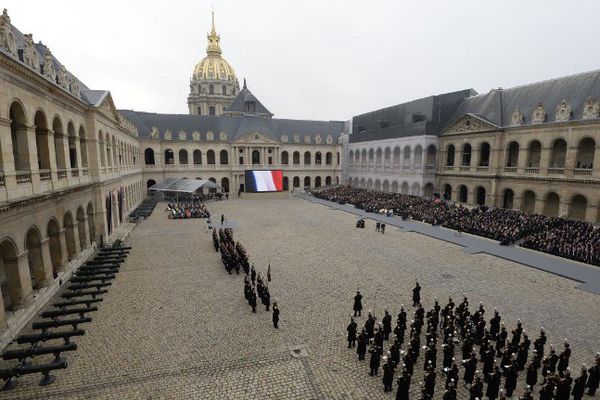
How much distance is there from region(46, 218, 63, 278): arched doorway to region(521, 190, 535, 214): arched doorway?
1567 inches

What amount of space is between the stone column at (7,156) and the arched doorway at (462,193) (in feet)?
141

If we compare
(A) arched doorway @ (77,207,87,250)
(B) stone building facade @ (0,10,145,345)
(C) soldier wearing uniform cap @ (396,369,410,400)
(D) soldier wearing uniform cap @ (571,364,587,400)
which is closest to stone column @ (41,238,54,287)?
(B) stone building facade @ (0,10,145,345)

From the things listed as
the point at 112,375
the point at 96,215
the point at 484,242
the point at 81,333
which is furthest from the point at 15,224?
the point at 484,242

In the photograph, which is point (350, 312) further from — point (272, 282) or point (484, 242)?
point (484, 242)

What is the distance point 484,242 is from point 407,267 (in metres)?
9.87

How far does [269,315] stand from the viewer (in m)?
14.1

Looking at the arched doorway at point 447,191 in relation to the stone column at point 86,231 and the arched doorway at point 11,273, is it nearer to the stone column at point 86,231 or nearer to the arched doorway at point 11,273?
the stone column at point 86,231

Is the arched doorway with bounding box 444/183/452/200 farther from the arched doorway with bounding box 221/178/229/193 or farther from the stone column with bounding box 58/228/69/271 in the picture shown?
the stone column with bounding box 58/228/69/271

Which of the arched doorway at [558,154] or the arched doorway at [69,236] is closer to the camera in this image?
the arched doorway at [69,236]

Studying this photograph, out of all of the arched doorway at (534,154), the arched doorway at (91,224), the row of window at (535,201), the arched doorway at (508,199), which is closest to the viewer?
the arched doorway at (91,224)

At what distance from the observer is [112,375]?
10.0 metres

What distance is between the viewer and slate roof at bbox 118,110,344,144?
193 feet

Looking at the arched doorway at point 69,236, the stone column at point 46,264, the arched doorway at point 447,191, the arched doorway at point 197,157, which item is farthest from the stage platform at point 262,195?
the stone column at point 46,264

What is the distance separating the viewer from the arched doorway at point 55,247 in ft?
55.1
